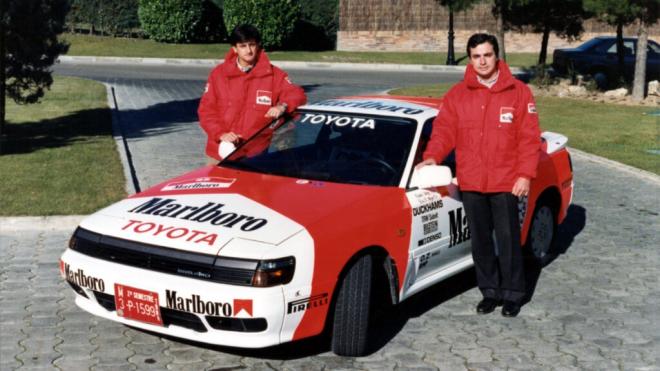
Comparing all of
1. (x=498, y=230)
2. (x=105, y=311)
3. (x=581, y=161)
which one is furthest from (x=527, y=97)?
(x=581, y=161)

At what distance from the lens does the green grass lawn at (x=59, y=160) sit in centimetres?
991

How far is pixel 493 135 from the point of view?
6.41m

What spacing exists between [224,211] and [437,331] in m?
1.71

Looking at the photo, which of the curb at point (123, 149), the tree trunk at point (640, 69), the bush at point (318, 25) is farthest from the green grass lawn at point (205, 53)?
the curb at point (123, 149)

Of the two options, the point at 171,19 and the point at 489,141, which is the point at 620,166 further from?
the point at 171,19

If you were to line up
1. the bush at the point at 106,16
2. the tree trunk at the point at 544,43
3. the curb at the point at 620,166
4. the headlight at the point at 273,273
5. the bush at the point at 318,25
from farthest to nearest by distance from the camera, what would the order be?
the bush at the point at 318,25 < the bush at the point at 106,16 < the tree trunk at the point at 544,43 < the curb at the point at 620,166 < the headlight at the point at 273,273

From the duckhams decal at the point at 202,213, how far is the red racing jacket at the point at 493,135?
4.84ft

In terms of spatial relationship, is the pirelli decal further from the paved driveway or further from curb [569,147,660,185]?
curb [569,147,660,185]

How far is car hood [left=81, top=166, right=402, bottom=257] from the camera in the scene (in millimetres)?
5457

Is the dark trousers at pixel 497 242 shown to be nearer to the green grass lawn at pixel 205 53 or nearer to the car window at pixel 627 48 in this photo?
the car window at pixel 627 48

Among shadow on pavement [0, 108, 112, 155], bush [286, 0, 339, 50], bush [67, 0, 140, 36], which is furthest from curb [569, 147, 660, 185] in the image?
bush [67, 0, 140, 36]

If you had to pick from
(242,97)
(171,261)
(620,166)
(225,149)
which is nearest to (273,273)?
(171,261)

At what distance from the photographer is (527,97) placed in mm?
6484

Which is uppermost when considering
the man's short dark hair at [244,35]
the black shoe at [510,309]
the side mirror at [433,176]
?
the man's short dark hair at [244,35]
